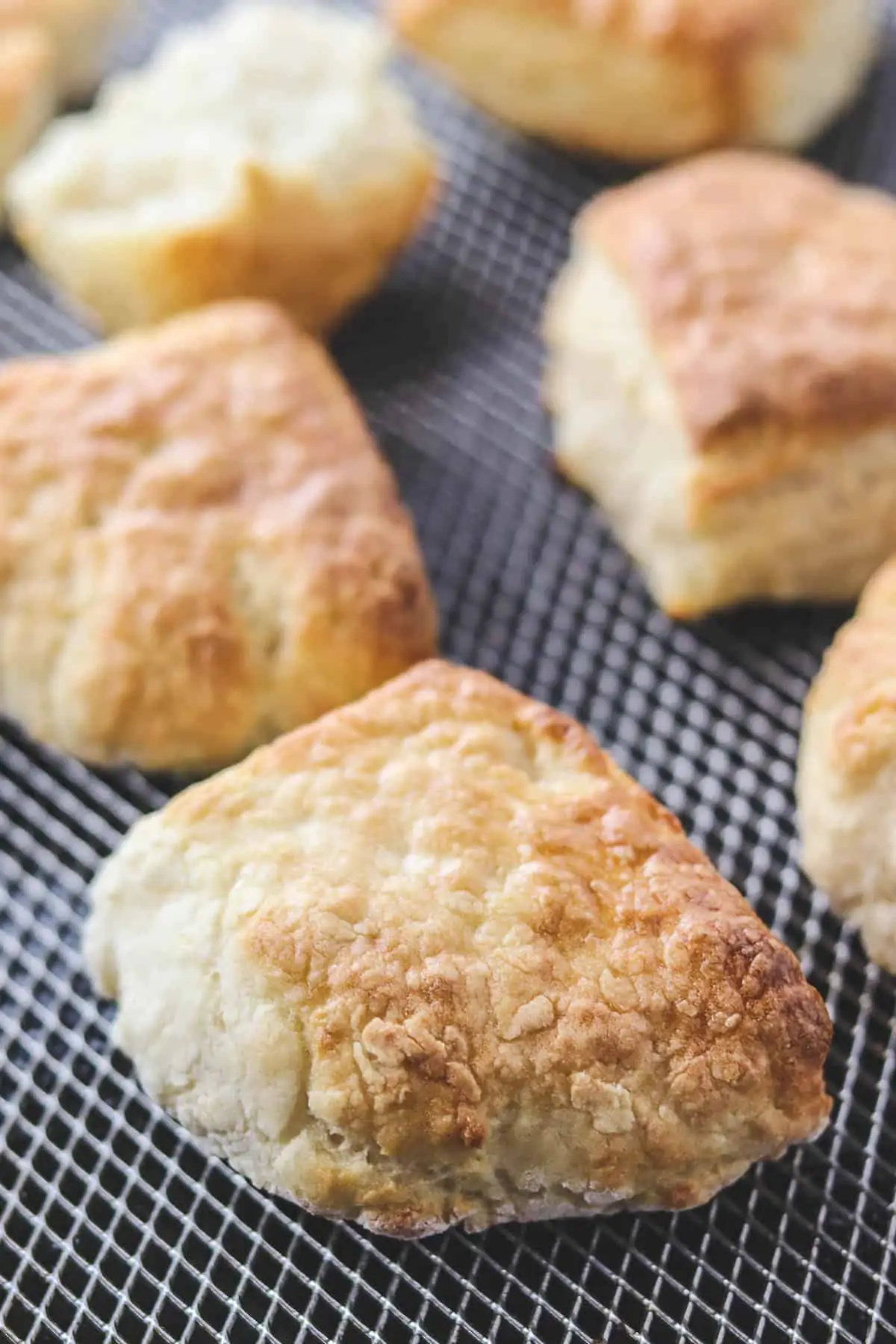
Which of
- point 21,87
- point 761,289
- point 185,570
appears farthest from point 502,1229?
point 21,87

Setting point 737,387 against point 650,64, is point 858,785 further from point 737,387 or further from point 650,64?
point 650,64

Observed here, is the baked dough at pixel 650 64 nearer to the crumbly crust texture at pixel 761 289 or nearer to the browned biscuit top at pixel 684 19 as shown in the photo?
the browned biscuit top at pixel 684 19

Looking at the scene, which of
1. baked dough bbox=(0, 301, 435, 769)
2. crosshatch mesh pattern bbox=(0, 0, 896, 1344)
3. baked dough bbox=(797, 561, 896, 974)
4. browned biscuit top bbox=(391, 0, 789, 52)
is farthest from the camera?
browned biscuit top bbox=(391, 0, 789, 52)

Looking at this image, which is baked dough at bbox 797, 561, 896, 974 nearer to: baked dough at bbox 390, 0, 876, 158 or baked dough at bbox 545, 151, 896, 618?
baked dough at bbox 545, 151, 896, 618

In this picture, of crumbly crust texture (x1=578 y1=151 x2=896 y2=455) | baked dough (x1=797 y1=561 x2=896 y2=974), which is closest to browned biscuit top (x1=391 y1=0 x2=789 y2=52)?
crumbly crust texture (x1=578 y1=151 x2=896 y2=455)

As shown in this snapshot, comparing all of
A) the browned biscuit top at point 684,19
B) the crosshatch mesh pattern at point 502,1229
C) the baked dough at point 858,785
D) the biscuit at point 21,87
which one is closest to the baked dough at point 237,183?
the biscuit at point 21,87

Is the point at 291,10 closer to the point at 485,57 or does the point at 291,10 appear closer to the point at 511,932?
the point at 485,57

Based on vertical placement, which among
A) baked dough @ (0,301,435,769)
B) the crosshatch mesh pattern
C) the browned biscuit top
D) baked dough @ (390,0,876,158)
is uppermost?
the browned biscuit top
